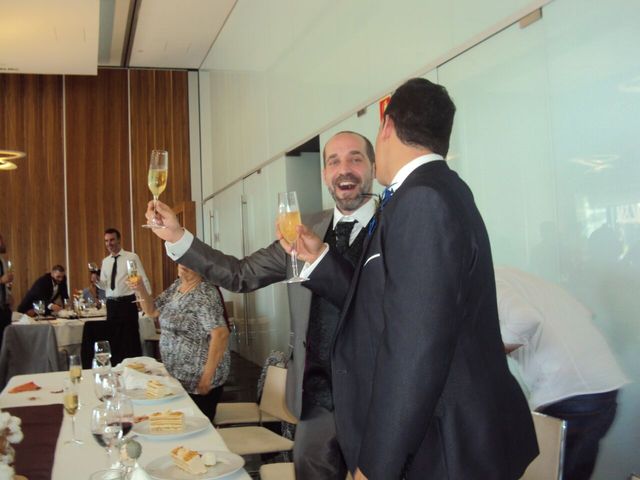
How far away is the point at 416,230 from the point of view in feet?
4.51

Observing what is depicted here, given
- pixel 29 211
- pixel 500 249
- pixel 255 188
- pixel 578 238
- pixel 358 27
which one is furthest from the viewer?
pixel 29 211

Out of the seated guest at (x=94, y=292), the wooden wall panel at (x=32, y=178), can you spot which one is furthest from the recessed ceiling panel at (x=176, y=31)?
the seated guest at (x=94, y=292)

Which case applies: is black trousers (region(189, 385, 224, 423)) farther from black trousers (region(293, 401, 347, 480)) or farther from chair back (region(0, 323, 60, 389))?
chair back (region(0, 323, 60, 389))

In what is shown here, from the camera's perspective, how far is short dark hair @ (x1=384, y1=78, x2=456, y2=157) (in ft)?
5.07

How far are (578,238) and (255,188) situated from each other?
572 cm

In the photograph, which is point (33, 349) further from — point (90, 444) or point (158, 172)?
point (158, 172)

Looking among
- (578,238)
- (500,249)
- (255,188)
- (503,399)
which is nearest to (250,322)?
(255,188)

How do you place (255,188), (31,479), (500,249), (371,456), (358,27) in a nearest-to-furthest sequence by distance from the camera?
(371,456), (31,479), (500,249), (358,27), (255,188)

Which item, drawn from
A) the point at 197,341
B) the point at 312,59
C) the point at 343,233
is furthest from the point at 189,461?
the point at 312,59

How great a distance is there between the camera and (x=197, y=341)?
155 inches

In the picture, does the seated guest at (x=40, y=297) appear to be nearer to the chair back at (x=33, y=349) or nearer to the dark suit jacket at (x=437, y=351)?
the chair back at (x=33, y=349)

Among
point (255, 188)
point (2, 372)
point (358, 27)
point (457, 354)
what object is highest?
point (358, 27)

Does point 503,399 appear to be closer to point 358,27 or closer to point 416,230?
point 416,230

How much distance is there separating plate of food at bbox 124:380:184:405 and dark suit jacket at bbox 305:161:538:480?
5.29 ft
